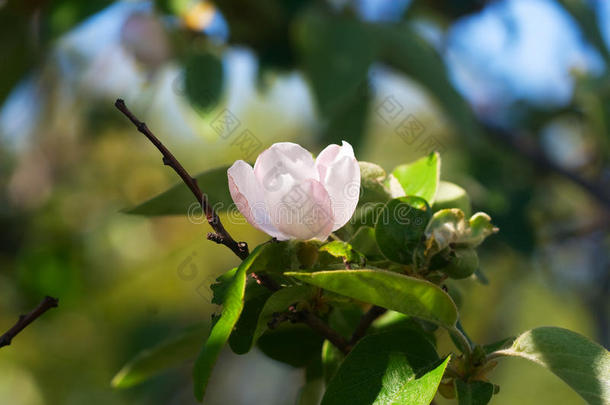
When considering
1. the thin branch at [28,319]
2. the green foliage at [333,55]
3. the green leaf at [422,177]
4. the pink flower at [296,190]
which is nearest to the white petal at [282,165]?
the pink flower at [296,190]

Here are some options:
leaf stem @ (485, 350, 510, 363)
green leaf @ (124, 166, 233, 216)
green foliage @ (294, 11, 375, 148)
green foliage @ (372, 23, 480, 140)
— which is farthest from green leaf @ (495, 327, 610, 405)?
green foliage @ (372, 23, 480, 140)

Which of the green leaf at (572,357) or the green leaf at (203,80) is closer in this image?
the green leaf at (572,357)

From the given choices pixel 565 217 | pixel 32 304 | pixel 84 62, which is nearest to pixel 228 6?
pixel 32 304

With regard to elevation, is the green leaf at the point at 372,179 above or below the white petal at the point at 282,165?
below

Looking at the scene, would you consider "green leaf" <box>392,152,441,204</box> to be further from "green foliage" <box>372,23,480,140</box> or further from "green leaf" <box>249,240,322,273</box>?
"green foliage" <box>372,23,480,140</box>

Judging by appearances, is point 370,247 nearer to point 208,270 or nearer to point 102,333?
point 102,333

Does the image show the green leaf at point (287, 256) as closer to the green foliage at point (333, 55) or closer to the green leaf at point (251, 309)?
the green leaf at point (251, 309)

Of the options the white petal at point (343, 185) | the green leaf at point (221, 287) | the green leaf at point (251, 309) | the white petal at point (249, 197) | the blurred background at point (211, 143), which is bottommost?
the blurred background at point (211, 143)

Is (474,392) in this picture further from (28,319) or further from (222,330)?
(28,319)
